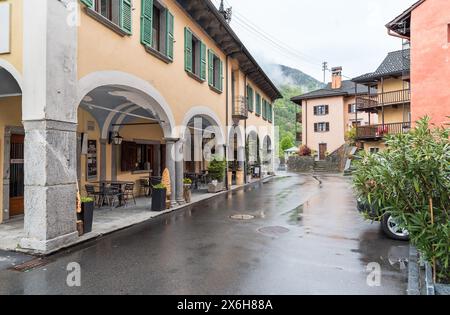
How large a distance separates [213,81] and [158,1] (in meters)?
5.89

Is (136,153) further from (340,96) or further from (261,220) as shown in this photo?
(340,96)

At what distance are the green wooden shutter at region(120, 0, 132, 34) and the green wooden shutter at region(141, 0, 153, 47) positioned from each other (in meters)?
0.62

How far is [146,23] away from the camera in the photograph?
932 cm

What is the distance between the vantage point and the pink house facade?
1308 centimetres

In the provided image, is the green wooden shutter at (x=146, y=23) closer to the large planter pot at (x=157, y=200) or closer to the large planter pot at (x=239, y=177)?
the large planter pot at (x=157, y=200)

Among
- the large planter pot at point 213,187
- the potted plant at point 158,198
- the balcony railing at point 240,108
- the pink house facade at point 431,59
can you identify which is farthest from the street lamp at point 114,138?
the pink house facade at point 431,59

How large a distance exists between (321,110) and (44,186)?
1546 inches

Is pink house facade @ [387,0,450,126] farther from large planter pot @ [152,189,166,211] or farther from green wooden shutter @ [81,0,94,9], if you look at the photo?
green wooden shutter @ [81,0,94,9]

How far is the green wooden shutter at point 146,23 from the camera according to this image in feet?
30.0

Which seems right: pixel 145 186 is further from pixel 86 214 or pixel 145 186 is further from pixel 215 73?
pixel 86 214

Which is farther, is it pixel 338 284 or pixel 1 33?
pixel 1 33

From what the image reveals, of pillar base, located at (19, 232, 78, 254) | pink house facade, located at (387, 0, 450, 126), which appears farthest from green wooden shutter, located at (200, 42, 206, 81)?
pillar base, located at (19, 232, 78, 254)

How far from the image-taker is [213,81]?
15523mm
